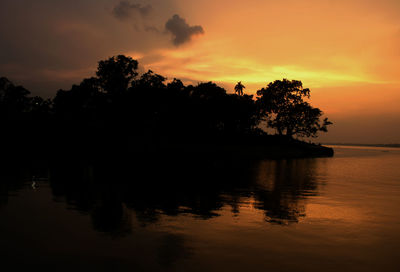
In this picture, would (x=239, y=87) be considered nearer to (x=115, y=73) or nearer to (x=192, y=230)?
(x=115, y=73)

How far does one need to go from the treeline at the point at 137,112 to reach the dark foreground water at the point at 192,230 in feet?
148

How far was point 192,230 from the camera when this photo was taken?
37.0ft

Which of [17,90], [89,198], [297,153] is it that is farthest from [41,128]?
[297,153]

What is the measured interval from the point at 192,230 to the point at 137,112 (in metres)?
61.4

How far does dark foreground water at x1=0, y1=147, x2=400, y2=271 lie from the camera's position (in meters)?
8.39

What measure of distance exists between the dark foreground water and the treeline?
45239mm

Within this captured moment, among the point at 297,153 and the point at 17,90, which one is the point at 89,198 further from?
the point at 17,90

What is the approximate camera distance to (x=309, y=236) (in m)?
11.0

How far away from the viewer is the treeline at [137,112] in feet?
207

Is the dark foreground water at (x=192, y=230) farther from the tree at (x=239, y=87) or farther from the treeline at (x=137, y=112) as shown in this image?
the tree at (x=239, y=87)

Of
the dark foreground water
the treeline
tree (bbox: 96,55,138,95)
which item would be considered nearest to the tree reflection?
the dark foreground water

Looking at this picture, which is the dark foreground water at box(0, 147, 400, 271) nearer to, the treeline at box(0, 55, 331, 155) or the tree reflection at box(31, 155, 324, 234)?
the tree reflection at box(31, 155, 324, 234)

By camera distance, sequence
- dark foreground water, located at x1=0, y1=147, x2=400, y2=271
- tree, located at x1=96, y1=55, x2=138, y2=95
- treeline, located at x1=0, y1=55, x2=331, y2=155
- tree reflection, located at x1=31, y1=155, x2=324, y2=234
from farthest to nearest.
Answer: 1. tree, located at x1=96, y1=55, x2=138, y2=95
2. treeline, located at x1=0, y1=55, x2=331, y2=155
3. tree reflection, located at x1=31, y1=155, x2=324, y2=234
4. dark foreground water, located at x1=0, y1=147, x2=400, y2=271

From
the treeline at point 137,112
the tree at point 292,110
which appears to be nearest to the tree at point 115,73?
the treeline at point 137,112
